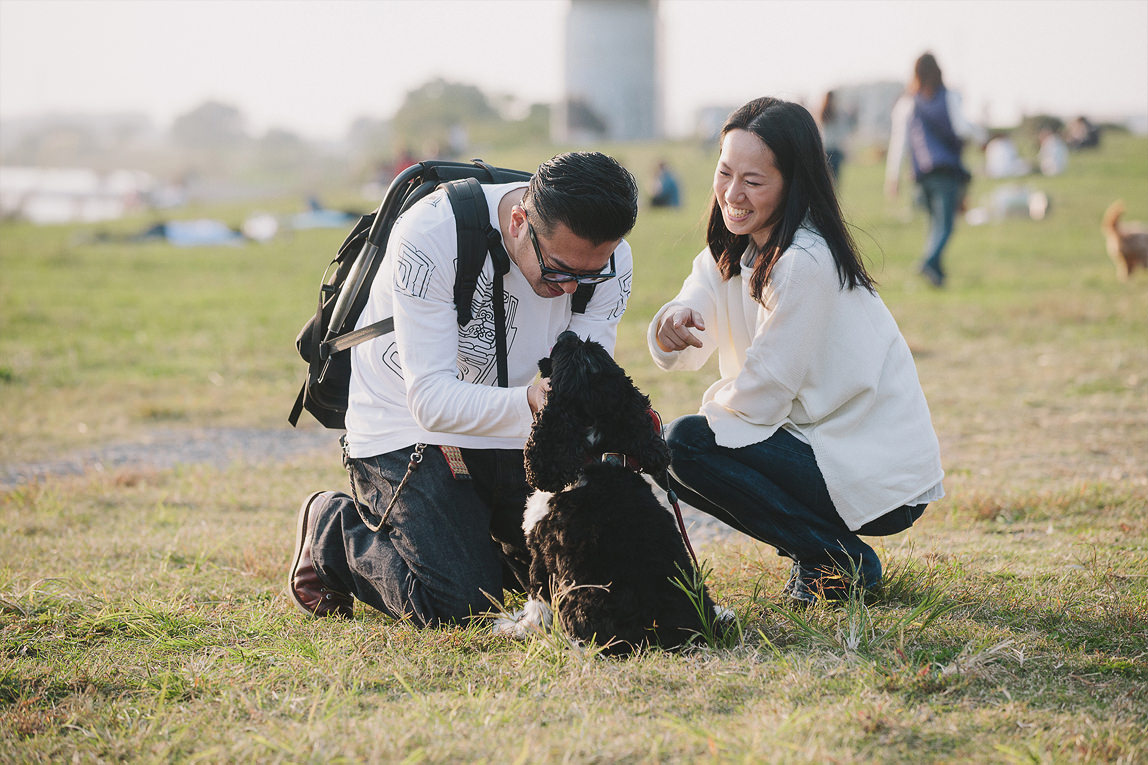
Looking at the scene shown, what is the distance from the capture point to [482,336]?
12.3ft

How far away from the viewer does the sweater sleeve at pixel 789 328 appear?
11.3 ft

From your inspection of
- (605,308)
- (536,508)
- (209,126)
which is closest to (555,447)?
(536,508)

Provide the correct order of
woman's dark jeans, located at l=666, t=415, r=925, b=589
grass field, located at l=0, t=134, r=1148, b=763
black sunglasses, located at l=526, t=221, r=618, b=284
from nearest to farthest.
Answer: grass field, located at l=0, t=134, r=1148, b=763 → black sunglasses, located at l=526, t=221, r=618, b=284 → woman's dark jeans, located at l=666, t=415, r=925, b=589

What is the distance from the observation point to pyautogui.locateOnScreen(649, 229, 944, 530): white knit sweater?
3.47m

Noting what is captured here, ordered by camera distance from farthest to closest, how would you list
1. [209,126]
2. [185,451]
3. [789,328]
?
[209,126], [185,451], [789,328]

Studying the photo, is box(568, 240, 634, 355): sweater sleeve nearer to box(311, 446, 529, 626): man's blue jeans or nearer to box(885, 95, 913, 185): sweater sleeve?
box(311, 446, 529, 626): man's blue jeans

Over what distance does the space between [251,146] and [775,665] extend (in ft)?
419

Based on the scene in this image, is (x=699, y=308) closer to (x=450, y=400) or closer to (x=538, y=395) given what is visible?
(x=538, y=395)

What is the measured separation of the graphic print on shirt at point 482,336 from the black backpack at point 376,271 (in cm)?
3

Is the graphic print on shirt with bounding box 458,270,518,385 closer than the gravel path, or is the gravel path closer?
the graphic print on shirt with bounding box 458,270,518,385

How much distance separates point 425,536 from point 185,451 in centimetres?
372

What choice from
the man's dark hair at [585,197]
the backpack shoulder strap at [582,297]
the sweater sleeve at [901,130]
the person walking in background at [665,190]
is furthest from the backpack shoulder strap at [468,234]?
the person walking in background at [665,190]

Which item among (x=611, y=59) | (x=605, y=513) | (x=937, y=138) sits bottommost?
(x=605, y=513)

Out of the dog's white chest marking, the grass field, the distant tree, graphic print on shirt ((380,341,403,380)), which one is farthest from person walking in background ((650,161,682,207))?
the distant tree
